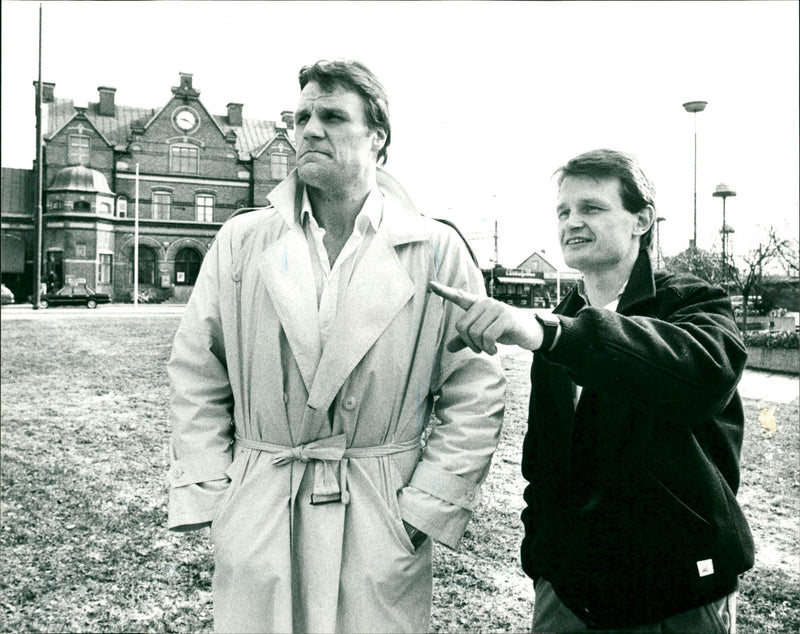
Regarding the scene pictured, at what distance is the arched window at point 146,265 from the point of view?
3.47 metres

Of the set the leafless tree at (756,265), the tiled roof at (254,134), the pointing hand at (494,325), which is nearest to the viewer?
the pointing hand at (494,325)

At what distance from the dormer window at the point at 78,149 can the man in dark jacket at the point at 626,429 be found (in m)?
2.64

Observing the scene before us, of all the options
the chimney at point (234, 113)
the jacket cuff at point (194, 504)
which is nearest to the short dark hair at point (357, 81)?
the jacket cuff at point (194, 504)

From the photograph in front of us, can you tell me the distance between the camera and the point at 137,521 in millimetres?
3629

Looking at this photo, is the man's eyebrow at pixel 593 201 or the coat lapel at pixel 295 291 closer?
the man's eyebrow at pixel 593 201

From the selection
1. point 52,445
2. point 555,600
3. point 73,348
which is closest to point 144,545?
point 52,445

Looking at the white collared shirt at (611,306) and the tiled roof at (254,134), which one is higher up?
the tiled roof at (254,134)

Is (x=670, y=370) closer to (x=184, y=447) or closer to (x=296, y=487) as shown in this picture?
(x=296, y=487)

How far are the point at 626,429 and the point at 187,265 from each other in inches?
83.5

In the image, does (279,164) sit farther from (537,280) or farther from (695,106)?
(537,280)

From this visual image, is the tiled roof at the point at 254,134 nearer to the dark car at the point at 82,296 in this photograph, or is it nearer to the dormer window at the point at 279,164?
the dormer window at the point at 279,164

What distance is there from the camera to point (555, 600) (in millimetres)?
1585

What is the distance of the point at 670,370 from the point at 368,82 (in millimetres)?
1068

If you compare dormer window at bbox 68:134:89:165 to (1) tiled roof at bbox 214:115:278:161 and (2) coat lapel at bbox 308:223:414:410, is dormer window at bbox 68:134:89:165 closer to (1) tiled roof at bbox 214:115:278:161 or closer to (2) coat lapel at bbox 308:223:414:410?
(1) tiled roof at bbox 214:115:278:161
